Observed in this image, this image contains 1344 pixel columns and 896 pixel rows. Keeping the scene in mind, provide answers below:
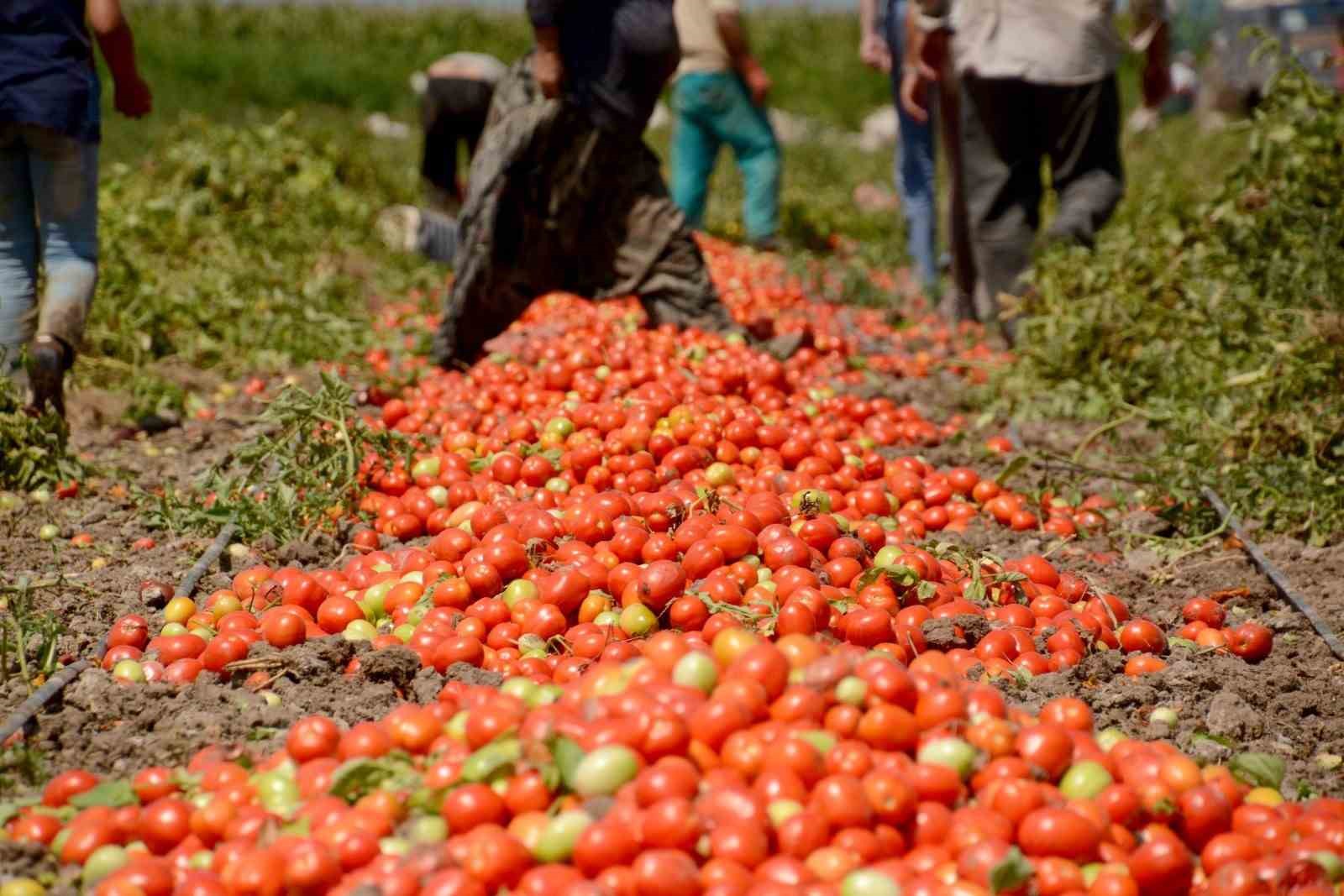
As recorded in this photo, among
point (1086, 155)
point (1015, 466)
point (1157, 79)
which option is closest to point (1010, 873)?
point (1015, 466)

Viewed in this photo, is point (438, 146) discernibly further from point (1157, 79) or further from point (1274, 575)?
point (1274, 575)

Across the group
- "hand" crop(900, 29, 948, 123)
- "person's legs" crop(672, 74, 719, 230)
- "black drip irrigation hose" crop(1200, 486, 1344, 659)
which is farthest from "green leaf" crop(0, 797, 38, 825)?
"person's legs" crop(672, 74, 719, 230)

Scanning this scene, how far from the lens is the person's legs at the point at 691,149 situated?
1078 centimetres

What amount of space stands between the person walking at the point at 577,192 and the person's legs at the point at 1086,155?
2.24 metres

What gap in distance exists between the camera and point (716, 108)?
1076cm

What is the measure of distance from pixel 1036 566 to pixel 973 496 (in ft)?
3.92

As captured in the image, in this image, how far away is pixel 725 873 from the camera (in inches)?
98.0

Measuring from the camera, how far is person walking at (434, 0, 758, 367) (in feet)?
22.1

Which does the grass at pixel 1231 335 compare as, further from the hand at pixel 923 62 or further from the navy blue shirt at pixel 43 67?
the navy blue shirt at pixel 43 67

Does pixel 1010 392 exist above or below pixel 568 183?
below

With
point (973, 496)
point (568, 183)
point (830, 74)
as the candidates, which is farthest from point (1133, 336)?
point (830, 74)

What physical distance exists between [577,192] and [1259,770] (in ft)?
15.9

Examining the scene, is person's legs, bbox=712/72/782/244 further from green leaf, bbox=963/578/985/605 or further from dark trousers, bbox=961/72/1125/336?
green leaf, bbox=963/578/985/605

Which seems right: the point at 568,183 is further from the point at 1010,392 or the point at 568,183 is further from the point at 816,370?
the point at 1010,392
